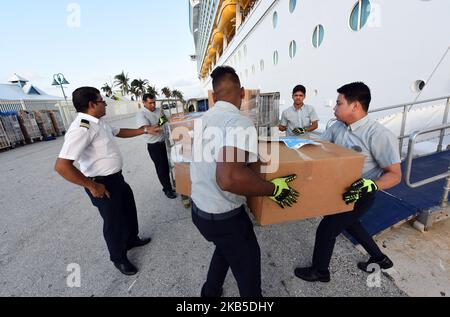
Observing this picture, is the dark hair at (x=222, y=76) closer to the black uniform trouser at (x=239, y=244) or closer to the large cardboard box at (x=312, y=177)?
the large cardboard box at (x=312, y=177)

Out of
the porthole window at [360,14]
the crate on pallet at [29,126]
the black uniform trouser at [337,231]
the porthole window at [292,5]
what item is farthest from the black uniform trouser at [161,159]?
the crate on pallet at [29,126]

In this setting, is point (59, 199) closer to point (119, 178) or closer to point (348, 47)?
point (119, 178)


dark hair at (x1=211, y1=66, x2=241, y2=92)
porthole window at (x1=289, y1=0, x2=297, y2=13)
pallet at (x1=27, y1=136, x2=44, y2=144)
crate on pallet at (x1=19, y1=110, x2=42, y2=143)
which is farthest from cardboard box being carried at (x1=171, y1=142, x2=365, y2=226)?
pallet at (x1=27, y1=136, x2=44, y2=144)

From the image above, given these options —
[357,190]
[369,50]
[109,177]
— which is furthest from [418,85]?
[109,177]

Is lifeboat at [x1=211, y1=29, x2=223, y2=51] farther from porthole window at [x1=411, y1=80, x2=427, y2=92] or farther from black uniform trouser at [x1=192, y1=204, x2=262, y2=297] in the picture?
black uniform trouser at [x1=192, y1=204, x2=262, y2=297]

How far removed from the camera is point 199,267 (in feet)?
7.09

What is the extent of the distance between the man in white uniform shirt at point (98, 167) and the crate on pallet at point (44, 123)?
12.8 meters

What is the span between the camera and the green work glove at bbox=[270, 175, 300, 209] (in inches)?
45.8

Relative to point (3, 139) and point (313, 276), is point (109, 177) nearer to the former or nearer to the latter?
point (313, 276)

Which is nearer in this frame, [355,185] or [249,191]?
[249,191]

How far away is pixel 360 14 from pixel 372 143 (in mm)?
5025
